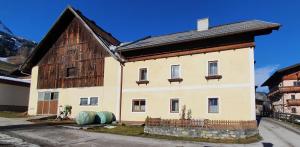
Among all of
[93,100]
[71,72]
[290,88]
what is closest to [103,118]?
[93,100]

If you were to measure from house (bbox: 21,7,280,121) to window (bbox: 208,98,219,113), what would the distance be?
78 millimetres

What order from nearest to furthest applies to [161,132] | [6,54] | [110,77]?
[161,132]
[110,77]
[6,54]

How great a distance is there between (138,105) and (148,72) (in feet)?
10.2

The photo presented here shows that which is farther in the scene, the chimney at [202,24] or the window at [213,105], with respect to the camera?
the chimney at [202,24]

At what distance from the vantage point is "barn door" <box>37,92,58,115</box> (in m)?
31.3

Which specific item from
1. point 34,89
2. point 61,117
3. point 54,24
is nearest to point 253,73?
point 61,117

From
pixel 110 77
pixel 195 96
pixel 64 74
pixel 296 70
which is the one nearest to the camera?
pixel 195 96

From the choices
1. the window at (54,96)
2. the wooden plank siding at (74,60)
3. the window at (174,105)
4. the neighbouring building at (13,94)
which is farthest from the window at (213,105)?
the neighbouring building at (13,94)

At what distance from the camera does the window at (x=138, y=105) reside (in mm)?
26077

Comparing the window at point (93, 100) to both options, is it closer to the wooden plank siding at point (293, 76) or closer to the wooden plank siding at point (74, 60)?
the wooden plank siding at point (74, 60)

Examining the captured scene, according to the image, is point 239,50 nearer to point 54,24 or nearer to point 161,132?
point 161,132

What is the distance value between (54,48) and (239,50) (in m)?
20.4

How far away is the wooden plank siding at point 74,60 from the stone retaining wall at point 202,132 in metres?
10.5

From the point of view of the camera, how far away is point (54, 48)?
3262 centimetres
